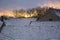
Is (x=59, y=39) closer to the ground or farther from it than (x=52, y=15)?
farther from it

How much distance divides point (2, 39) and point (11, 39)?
64 cm

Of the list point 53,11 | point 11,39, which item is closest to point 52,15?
point 53,11

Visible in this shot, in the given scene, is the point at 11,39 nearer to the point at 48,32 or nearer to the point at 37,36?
the point at 37,36

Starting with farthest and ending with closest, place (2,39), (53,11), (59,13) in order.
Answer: (53,11)
(59,13)
(2,39)

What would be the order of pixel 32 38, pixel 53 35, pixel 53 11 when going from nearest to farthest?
pixel 32 38 < pixel 53 35 < pixel 53 11

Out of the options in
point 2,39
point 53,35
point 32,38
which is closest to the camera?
point 2,39

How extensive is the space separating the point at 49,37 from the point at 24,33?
214cm

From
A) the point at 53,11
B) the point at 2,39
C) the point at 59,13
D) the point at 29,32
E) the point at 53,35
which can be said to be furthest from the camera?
the point at 53,11

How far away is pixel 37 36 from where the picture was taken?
13.1 m

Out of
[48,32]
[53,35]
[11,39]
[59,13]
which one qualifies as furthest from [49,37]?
[59,13]

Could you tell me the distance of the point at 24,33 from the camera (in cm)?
1393

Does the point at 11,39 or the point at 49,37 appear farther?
the point at 49,37

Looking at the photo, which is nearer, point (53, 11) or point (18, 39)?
point (18, 39)

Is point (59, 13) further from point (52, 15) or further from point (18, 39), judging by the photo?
point (18, 39)
